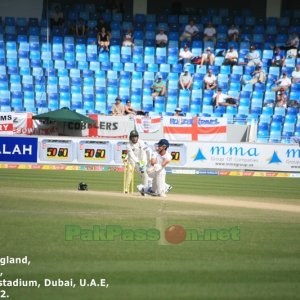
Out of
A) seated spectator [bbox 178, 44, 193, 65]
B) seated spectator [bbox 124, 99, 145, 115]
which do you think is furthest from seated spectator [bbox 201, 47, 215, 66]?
seated spectator [bbox 124, 99, 145, 115]

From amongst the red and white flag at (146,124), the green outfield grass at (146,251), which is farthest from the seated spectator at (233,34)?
the green outfield grass at (146,251)

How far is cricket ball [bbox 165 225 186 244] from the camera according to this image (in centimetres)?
1163

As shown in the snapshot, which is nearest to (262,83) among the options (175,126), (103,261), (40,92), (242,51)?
(242,51)

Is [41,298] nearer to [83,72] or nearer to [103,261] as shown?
[103,261]

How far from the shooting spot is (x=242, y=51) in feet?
121

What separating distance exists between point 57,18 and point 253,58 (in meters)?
9.82

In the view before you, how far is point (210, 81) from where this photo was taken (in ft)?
114

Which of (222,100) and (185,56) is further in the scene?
(185,56)

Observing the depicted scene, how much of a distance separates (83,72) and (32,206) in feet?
69.6

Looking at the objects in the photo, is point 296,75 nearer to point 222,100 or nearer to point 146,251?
point 222,100

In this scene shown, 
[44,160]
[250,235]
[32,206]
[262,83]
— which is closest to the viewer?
[250,235]

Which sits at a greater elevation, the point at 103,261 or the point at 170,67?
the point at 170,67

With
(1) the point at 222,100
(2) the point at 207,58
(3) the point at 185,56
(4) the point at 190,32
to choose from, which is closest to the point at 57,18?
(4) the point at 190,32

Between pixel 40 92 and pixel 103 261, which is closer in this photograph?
pixel 103 261
